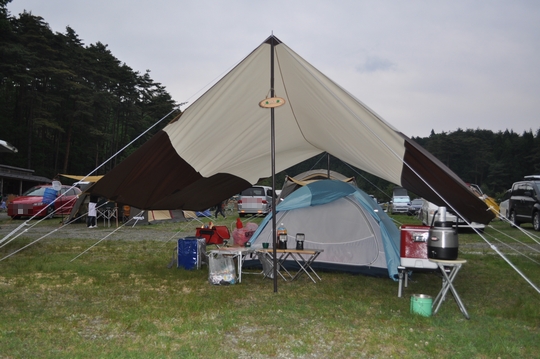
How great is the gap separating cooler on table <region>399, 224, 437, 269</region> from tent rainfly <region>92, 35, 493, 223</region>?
0.46 m

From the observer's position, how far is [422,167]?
4730mm

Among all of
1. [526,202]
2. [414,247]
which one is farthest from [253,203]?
[414,247]

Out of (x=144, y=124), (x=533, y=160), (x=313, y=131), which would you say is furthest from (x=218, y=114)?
(x=533, y=160)

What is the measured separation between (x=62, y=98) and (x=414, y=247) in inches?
1308

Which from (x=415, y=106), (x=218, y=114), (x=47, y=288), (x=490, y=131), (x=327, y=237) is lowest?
(x=47, y=288)

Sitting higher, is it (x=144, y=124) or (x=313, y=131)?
(x=144, y=124)

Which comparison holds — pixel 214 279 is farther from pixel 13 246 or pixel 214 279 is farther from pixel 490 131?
pixel 490 131

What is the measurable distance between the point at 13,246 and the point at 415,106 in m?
12.3

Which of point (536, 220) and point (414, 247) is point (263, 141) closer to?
point (414, 247)

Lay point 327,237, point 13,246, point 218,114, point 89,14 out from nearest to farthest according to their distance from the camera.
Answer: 1. point 218,114
2. point 327,237
3. point 13,246
4. point 89,14

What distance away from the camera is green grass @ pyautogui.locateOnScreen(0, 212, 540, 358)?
3.41 meters

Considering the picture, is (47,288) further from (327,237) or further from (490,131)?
(490,131)

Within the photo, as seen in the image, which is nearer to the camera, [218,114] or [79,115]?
[218,114]

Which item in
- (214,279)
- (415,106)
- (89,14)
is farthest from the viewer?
(415,106)
